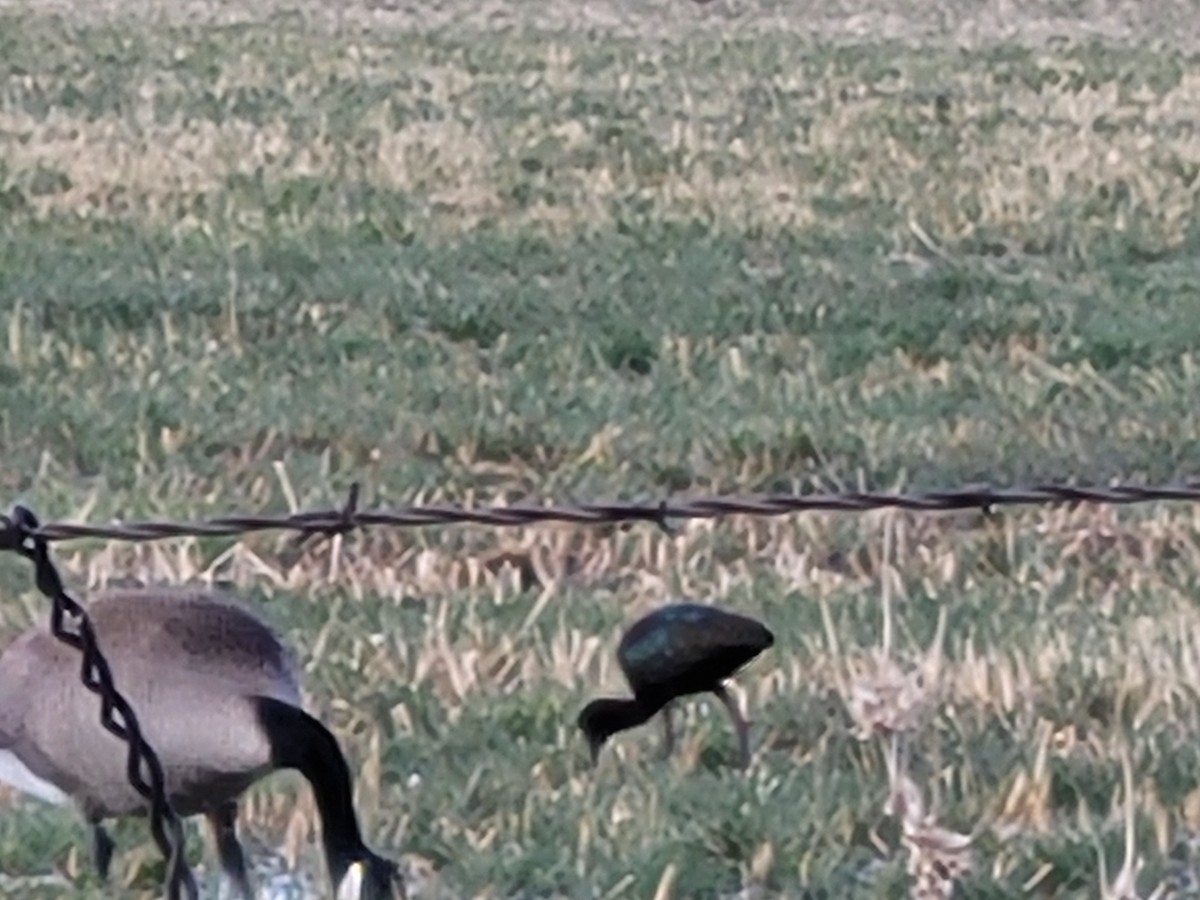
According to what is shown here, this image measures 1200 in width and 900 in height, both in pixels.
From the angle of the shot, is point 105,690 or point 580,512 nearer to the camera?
point 105,690

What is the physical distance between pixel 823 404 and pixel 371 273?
1722 mm

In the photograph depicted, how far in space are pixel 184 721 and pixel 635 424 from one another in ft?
11.3

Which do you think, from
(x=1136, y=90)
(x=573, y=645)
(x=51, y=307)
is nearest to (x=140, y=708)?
(x=573, y=645)

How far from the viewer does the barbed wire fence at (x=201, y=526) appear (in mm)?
1715

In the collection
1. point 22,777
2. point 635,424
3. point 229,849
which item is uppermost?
point 22,777

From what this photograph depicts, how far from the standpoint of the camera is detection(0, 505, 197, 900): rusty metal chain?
170 centimetres

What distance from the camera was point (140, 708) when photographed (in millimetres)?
1828

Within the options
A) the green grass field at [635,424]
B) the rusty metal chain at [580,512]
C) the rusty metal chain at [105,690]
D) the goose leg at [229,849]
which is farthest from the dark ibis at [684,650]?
the green grass field at [635,424]

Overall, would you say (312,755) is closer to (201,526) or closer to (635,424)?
(201,526)

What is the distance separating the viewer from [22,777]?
6.70 ft

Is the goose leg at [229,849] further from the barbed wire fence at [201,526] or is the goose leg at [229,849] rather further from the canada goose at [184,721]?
the barbed wire fence at [201,526]

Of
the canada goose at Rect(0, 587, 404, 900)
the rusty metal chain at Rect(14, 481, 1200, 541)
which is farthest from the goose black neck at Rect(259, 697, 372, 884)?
the rusty metal chain at Rect(14, 481, 1200, 541)

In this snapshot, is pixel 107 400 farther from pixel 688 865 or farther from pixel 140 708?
pixel 140 708

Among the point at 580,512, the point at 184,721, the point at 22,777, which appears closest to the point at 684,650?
the point at 580,512
